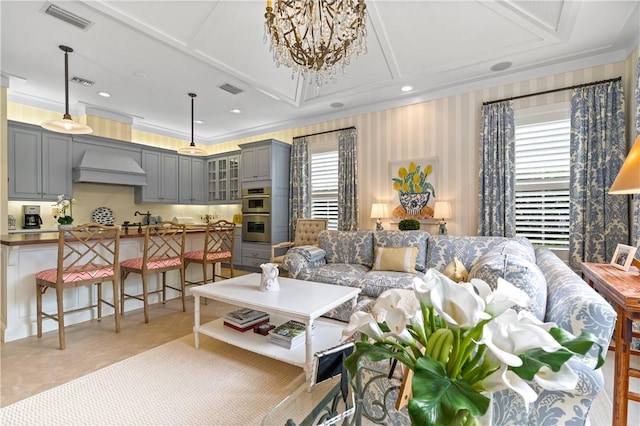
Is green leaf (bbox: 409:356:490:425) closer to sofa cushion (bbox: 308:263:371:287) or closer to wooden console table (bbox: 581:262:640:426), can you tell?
wooden console table (bbox: 581:262:640:426)

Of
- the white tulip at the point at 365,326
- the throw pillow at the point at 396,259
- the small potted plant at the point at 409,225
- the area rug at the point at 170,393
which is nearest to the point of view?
the white tulip at the point at 365,326

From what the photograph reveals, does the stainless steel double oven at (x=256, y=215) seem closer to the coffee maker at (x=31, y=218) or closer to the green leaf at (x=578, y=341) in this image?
the coffee maker at (x=31, y=218)

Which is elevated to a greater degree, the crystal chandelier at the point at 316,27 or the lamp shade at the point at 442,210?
the crystal chandelier at the point at 316,27

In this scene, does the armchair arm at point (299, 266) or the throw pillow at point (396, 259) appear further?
the armchair arm at point (299, 266)

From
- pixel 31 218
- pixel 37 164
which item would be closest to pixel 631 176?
pixel 37 164

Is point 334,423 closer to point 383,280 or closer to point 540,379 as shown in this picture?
point 540,379

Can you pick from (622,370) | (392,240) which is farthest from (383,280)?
(622,370)

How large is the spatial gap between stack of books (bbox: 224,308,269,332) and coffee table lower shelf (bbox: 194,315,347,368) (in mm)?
44

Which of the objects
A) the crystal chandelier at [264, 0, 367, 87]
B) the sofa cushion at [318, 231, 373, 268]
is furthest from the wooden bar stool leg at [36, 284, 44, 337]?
the crystal chandelier at [264, 0, 367, 87]

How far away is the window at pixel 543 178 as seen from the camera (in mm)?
3488

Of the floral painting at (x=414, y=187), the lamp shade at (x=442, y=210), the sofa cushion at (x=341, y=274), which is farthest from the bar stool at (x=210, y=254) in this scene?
the lamp shade at (x=442, y=210)

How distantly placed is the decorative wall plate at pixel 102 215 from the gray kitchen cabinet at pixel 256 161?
254 centimetres

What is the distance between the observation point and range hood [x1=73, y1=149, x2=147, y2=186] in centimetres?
488

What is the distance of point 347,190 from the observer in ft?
16.1
